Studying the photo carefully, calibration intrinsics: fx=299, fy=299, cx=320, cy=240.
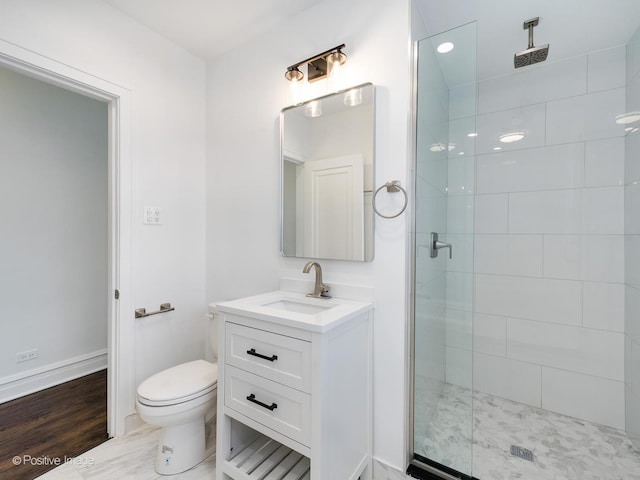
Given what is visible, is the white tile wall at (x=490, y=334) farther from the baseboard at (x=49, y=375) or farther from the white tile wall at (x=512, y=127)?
the baseboard at (x=49, y=375)

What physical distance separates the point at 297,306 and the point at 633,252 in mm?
1903

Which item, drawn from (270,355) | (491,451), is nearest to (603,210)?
(491,451)

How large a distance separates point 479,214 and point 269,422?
1967 mm

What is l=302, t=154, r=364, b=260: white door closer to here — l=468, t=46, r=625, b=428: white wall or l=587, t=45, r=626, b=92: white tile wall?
l=468, t=46, r=625, b=428: white wall

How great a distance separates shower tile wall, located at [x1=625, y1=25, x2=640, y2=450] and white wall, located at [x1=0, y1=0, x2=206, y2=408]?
2.70 m

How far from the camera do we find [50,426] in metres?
1.86

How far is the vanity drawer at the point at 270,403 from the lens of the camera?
3.88ft

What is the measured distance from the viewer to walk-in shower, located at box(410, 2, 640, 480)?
4.96ft

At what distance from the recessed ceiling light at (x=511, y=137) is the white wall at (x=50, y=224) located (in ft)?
10.8

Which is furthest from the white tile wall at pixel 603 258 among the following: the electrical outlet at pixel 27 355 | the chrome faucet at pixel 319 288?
the electrical outlet at pixel 27 355

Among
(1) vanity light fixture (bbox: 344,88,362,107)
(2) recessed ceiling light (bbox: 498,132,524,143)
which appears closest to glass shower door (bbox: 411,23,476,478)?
(1) vanity light fixture (bbox: 344,88,362,107)

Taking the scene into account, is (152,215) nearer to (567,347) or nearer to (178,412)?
(178,412)

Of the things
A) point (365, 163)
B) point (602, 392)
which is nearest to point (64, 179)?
point (365, 163)

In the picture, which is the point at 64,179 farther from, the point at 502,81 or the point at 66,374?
the point at 502,81
